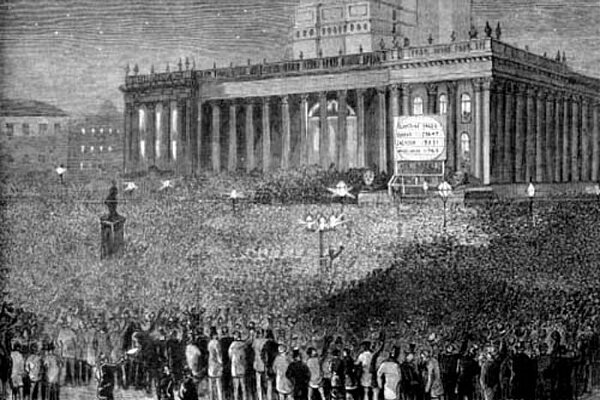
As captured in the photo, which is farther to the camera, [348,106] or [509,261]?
[348,106]

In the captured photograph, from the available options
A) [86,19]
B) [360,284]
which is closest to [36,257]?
[86,19]

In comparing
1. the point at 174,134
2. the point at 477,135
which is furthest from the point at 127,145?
the point at 477,135

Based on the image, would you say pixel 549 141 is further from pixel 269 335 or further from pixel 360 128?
pixel 269 335

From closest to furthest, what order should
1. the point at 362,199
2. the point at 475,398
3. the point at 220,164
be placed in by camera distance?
1. the point at 475,398
2. the point at 362,199
3. the point at 220,164

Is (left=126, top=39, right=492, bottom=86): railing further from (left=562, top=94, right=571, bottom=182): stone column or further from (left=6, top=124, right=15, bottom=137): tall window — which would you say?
(left=6, top=124, right=15, bottom=137): tall window

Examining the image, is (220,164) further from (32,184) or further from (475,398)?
(475,398)
